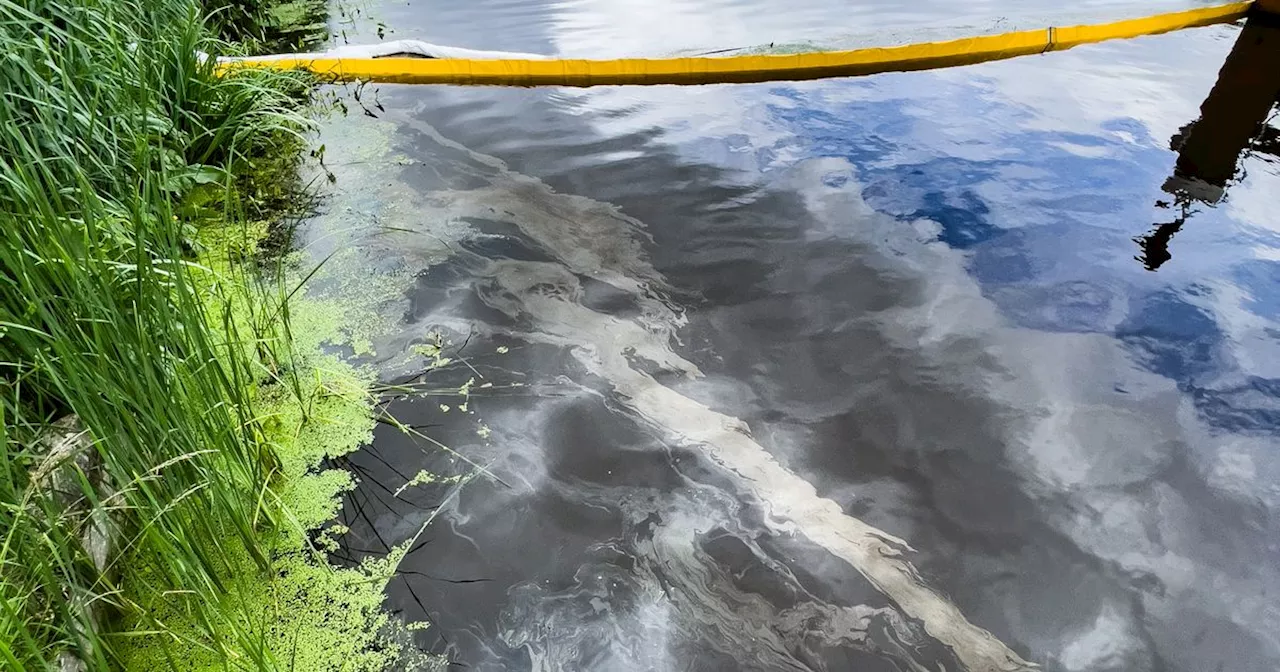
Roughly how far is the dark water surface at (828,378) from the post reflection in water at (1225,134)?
29mm

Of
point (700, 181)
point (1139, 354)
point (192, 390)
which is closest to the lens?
point (192, 390)

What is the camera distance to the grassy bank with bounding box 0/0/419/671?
46.6 inches

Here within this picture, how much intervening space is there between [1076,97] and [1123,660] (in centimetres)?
311

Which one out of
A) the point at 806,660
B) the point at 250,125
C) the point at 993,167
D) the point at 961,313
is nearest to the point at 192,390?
the point at 806,660

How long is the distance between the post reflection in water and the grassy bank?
114 inches

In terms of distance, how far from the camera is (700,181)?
3080 mm

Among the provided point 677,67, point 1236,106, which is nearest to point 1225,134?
point 1236,106

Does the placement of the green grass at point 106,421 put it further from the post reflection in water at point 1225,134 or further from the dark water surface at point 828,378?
the post reflection in water at point 1225,134

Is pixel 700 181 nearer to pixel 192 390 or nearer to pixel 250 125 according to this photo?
pixel 250 125

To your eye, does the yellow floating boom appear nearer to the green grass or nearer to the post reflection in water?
the post reflection in water

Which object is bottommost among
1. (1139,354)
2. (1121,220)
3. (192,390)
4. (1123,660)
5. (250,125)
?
(1123,660)

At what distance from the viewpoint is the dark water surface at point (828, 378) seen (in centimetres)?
157

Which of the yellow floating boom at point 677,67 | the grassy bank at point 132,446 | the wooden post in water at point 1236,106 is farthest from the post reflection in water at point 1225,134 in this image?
the grassy bank at point 132,446

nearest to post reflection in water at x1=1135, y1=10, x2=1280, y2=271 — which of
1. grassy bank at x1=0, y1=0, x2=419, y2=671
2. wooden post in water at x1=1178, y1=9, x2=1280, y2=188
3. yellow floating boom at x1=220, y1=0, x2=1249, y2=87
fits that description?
wooden post in water at x1=1178, y1=9, x2=1280, y2=188
